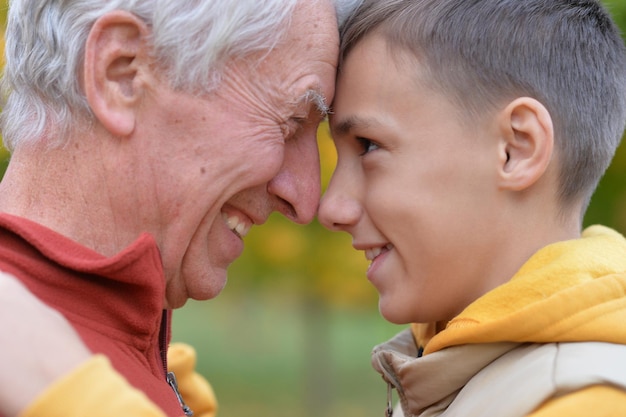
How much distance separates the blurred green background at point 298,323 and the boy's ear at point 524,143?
2.35 metres

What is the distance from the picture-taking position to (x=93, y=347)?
6.98ft

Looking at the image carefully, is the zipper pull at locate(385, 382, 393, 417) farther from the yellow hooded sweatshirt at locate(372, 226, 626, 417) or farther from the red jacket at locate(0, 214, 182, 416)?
the red jacket at locate(0, 214, 182, 416)

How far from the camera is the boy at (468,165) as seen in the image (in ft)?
8.02

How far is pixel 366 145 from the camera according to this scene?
8.98 ft

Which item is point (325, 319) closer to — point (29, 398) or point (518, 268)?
point (518, 268)

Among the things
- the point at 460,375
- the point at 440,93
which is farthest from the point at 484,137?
the point at 460,375

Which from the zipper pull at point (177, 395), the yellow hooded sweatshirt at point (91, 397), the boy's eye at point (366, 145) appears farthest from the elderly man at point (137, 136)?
the yellow hooded sweatshirt at point (91, 397)

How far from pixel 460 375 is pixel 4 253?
1.18 meters

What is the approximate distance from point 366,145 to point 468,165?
330 millimetres

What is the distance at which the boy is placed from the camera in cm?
244

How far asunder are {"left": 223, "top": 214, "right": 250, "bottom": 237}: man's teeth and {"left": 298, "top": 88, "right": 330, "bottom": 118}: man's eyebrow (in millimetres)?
388

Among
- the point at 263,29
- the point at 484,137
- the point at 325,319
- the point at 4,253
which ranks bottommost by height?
the point at 325,319

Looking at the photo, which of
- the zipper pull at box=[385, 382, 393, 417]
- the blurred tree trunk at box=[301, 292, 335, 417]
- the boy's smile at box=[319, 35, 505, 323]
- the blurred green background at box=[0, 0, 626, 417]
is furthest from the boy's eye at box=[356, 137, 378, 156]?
the blurred tree trunk at box=[301, 292, 335, 417]

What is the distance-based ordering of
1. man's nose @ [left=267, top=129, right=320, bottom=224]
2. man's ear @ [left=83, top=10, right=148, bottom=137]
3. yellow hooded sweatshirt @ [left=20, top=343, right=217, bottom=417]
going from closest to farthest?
yellow hooded sweatshirt @ [left=20, top=343, right=217, bottom=417], man's ear @ [left=83, top=10, right=148, bottom=137], man's nose @ [left=267, top=129, right=320, bottom=224]
